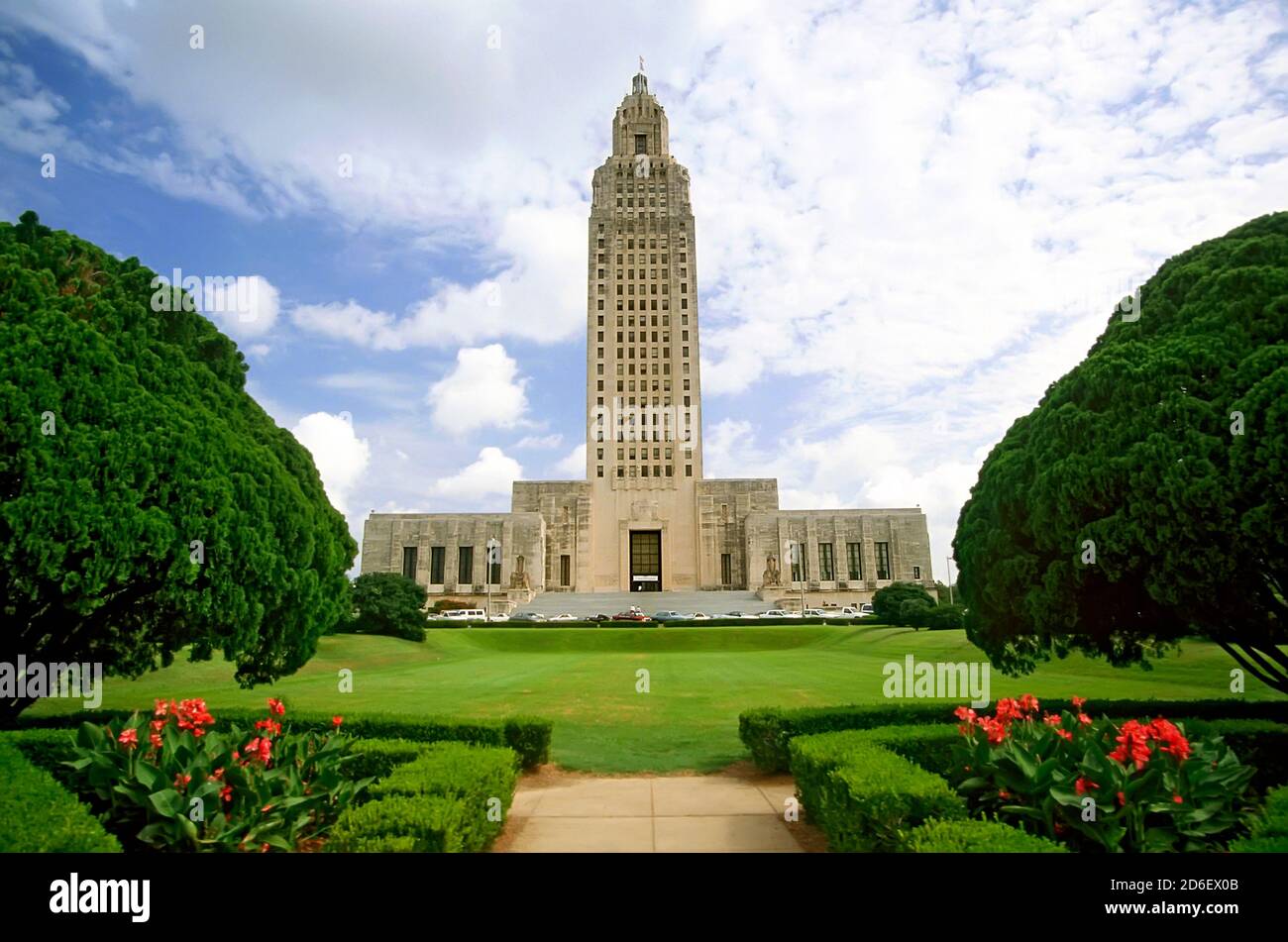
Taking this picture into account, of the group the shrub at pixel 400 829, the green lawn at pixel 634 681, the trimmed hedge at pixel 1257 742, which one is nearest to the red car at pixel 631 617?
the green lawn at pixel 634 681

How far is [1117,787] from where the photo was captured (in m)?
6.13

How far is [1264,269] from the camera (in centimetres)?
1010

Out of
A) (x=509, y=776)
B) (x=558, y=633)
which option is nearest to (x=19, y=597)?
(x=509, y=776)

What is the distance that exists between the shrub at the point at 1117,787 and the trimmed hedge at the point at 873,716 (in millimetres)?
3655

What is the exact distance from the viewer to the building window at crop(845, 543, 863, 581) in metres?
71.1

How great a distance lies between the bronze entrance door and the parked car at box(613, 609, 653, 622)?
17971mm

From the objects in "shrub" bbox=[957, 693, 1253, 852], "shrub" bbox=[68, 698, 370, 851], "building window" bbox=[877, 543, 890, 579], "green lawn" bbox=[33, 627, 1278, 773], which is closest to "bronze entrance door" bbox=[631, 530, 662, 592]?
"building window" bbox=[877, 543, 890, 579]

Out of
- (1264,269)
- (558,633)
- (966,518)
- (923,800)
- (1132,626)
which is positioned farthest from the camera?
(558,633)

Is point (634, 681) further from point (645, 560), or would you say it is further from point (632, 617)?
point (645, 560)

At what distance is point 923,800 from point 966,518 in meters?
7.85

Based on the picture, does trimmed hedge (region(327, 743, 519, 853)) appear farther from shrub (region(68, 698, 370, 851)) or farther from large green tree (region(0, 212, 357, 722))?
large green tree (region(0, 212, 357, 722))
